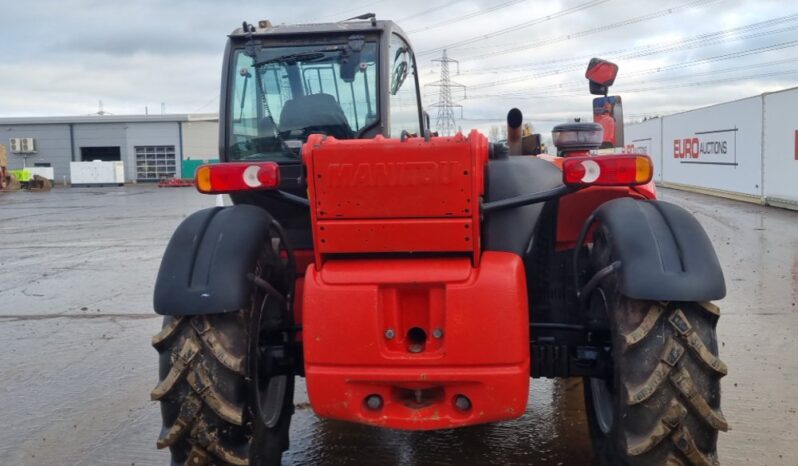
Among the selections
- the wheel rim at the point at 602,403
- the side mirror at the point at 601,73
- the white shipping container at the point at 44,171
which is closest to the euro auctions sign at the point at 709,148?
the side mirror at the point at 601,73

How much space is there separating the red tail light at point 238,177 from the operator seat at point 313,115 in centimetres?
144

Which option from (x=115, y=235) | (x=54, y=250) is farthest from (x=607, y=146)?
(x=115, y=235)

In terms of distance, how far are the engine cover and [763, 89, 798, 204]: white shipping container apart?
16.9 m

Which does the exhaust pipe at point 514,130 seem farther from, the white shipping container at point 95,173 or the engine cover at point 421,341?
the white shipping container at point 95,173

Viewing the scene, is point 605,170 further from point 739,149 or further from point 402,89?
point 739,149

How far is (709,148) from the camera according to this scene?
2397 cm

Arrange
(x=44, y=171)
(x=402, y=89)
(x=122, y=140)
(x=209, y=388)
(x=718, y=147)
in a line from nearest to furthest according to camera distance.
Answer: (x=209, y=388) → (x=402, y=89) → (x=718, y=147) → (x=44, y=171) → (x=122, y=140)

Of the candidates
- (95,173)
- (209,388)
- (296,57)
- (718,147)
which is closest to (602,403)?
(209,388)

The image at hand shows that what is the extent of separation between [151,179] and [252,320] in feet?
183

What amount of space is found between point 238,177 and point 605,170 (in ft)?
5.14

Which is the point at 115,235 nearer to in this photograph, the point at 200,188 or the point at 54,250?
the point at 54,250

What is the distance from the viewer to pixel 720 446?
14.2 ft

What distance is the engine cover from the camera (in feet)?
9.80

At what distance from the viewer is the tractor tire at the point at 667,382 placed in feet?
9.76
